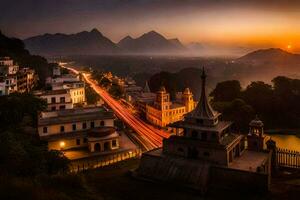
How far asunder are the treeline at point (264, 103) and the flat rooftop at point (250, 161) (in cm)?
2566

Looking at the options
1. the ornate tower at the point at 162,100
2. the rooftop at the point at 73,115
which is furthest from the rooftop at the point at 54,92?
the ornate tower at the point at 162,100

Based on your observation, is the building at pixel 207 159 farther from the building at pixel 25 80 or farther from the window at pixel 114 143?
the building at pixel 25 80

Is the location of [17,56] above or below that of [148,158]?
above

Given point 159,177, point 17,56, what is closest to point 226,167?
point 159,177

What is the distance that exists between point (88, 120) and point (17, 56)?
4612 centimetres

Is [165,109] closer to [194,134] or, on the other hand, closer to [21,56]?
[194,134]

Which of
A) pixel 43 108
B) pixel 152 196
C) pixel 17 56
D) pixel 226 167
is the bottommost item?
pixel 152 196

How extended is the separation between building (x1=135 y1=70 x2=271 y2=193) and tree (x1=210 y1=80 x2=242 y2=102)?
126 ft

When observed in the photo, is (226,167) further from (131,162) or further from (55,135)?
(55,135)

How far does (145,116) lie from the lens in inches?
2645

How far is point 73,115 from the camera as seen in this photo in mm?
44906

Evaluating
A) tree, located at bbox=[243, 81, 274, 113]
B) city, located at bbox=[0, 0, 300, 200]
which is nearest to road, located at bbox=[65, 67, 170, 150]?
city, located at bbox=[0, 0, 300, 200]

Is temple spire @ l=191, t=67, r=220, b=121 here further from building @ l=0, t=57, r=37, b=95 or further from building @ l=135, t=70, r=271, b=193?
building @ l=0, t=57, r=37, b=95

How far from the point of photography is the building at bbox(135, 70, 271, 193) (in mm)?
26250
